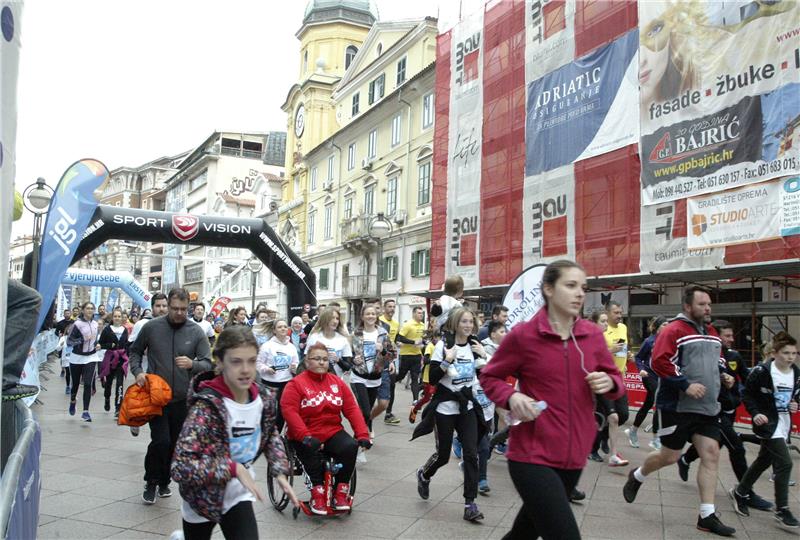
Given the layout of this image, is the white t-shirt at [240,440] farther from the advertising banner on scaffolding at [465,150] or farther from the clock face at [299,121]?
the clock face at [299,121]

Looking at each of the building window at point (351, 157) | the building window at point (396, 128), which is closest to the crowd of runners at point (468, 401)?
the building window at point (396, 128)

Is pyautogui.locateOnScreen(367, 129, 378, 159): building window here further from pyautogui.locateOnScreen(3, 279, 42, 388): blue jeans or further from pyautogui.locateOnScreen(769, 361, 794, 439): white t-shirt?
pyautogui.locateOnScreen(3, 279, 42, 388): blue jeans

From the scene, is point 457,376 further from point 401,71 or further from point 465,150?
point 401,71

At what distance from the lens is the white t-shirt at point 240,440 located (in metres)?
3.35

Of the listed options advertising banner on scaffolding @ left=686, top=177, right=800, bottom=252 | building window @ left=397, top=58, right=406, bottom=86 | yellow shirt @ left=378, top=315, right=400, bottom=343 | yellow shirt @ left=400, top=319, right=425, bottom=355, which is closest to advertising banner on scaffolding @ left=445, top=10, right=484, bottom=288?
advertising banner on scaffolding @ left=686, top=177, right=800, bottom=252

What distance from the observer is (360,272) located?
38.2 meters

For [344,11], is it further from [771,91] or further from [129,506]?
[129,506]

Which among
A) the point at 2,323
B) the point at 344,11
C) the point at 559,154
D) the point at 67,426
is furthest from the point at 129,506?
the point at 344,11

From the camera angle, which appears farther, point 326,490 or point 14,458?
point 326,490

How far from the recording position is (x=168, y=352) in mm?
6383

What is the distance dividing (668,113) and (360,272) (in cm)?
2317

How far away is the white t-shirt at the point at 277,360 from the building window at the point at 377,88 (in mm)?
30274

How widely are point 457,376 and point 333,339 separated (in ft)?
8.19

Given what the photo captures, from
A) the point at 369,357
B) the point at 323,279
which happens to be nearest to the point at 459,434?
the point at 369,357
